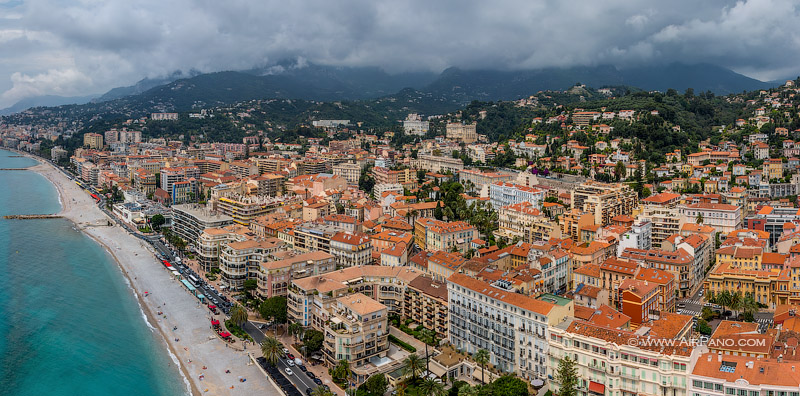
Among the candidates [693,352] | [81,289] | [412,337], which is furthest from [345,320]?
[81,289]

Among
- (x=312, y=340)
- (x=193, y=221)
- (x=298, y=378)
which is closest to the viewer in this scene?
(x=298, y=378)

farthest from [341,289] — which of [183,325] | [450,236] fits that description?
[450,236]

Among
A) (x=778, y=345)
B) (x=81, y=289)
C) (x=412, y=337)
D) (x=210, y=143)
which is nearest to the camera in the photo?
(x=778, y=345)

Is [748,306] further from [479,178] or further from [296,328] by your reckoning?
[479,178]

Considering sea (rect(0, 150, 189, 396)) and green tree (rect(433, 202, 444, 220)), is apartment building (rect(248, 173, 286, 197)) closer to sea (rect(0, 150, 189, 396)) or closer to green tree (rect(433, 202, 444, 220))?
sea (rect(0, 150, 189, 396))

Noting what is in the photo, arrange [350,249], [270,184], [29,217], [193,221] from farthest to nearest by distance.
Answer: [270,184]
[29,217]
[193,221]
[350,249]

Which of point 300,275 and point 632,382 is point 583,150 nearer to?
point 300,275

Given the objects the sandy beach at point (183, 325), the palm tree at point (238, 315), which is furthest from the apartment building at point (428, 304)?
the palm tree at point (238, 315)
